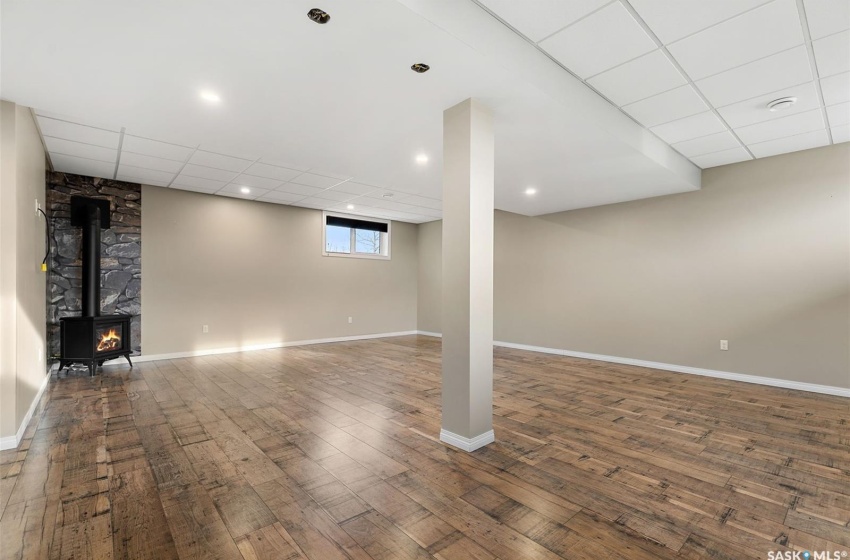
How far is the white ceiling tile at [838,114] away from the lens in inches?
128

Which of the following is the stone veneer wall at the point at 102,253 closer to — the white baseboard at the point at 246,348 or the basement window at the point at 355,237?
the white baseboard at the point at 246,348

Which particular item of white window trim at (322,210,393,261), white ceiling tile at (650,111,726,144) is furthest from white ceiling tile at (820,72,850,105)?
white window trim at (322,210,393,261)

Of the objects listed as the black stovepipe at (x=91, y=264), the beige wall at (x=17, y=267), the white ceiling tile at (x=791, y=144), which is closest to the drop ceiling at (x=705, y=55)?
the white ceiling tile at (x=791, y=144)

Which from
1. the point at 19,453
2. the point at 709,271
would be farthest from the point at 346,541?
the point at 709,271

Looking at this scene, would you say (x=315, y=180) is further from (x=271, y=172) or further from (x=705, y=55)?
(x=705, y=55)

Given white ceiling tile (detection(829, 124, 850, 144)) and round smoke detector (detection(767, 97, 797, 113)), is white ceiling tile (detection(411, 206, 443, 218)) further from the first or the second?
white ceiling tile (detection(829, 124, 850, 144))

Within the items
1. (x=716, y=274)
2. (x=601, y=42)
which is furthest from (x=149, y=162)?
(x=716, y=274)

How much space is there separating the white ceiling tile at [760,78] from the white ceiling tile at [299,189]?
15.6 ft

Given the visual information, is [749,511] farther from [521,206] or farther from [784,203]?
[521,206]

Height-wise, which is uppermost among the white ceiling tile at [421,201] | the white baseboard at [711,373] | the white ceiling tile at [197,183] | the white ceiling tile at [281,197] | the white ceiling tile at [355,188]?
the white ceiling tile at [197,183]

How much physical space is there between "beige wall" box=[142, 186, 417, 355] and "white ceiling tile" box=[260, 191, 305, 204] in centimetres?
40

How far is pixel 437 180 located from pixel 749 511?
4.35 metres

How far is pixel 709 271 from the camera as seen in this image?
16.3ft

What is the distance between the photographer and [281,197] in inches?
249
